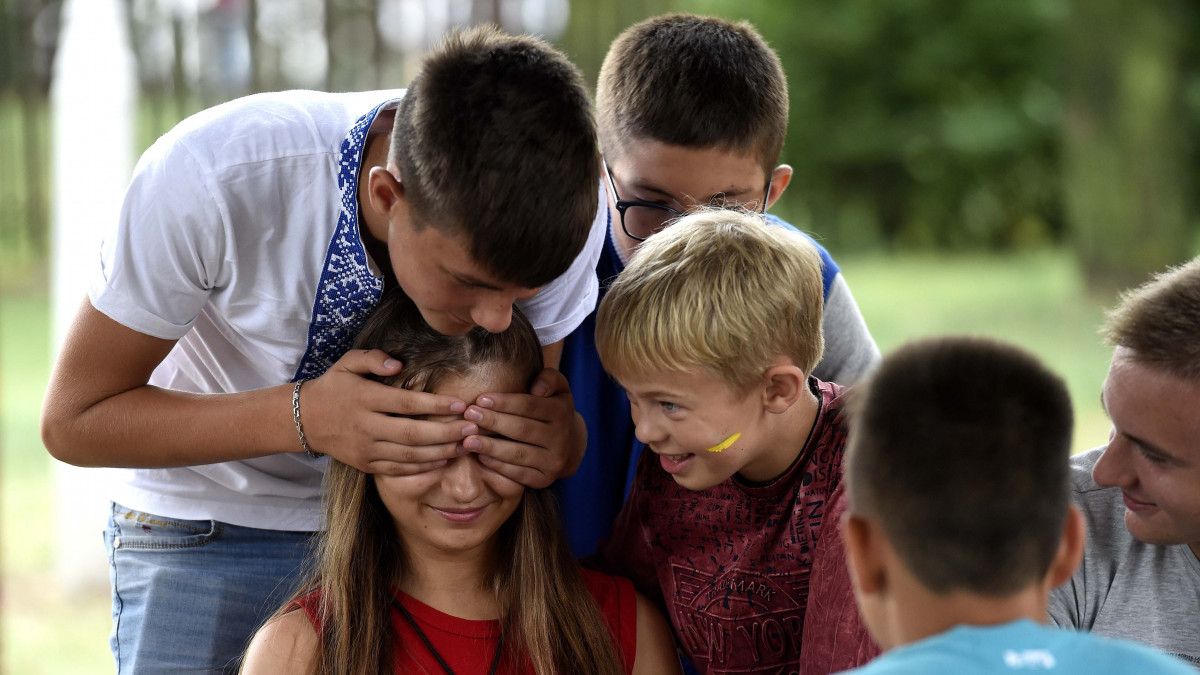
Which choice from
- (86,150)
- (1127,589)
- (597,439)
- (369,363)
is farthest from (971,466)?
(86,150)

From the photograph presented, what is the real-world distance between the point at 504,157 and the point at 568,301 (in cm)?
57

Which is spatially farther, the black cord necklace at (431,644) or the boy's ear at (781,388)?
the black cord necklace at (431,644)

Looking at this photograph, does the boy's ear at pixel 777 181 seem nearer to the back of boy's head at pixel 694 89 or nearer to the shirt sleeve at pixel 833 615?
the back of boy's head at pixel 694 89

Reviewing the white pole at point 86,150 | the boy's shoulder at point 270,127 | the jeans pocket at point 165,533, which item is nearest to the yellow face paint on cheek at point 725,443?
the boy's shoulder at point 270,127

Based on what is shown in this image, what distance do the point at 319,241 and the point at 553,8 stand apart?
3.98m

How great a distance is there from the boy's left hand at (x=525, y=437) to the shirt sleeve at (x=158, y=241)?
1.69 ft

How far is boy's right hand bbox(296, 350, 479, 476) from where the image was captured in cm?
185

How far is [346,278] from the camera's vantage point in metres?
1.93

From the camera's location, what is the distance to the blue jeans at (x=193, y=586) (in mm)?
2148

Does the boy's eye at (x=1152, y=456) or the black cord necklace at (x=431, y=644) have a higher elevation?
the boy's eye at (x=1152, y=456)

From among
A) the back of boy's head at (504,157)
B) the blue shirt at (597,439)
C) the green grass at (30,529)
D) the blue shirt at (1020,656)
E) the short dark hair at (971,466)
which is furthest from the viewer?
the green grass at (30,529)

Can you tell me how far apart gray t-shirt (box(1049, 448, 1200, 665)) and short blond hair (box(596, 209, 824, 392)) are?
573mm

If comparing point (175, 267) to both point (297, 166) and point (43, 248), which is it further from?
point (43, 248)

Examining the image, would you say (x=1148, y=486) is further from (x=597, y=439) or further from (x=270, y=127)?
(x=270, y=127)
